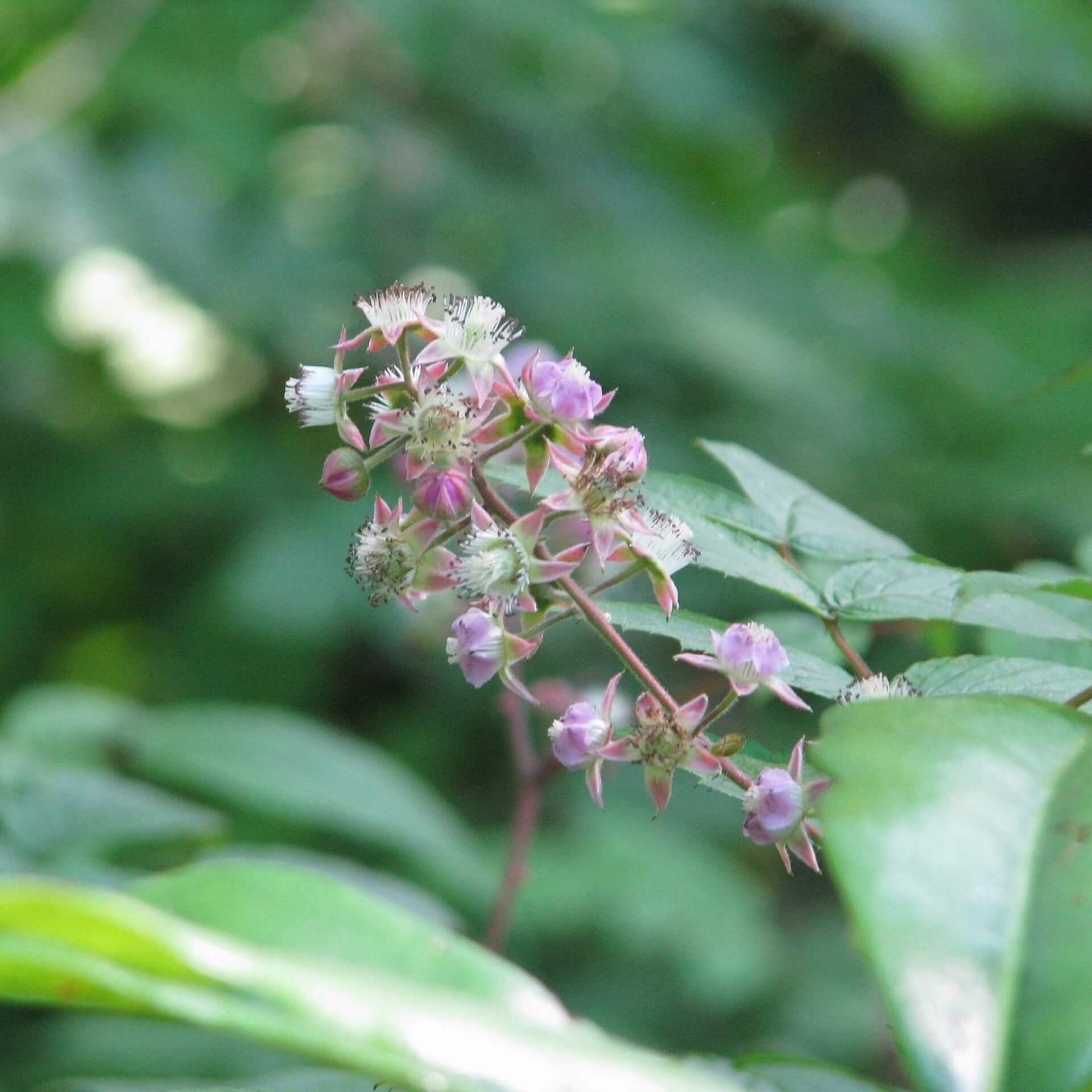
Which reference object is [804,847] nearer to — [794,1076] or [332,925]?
[794,1076]

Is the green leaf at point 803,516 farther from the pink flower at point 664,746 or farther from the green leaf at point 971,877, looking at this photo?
the green leaf at point 971,877

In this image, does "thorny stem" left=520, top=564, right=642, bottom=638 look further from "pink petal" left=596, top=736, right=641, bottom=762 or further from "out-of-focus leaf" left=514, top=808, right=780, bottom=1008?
"out-of-focus leaf" left=514, top=808, right=780, bottom=1008

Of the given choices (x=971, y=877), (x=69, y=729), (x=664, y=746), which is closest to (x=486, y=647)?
(x=664, y=746)

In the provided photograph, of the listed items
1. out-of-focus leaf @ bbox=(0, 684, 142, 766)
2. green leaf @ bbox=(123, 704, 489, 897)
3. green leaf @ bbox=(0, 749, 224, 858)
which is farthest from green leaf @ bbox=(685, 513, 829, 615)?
out-of-focus leaf @ bbox=(0, 684, 142, 766)

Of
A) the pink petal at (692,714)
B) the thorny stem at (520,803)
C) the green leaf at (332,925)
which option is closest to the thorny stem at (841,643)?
the pink petal at (692,714)

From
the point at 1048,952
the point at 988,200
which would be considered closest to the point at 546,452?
the point at 1048,952

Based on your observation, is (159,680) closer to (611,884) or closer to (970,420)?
(611,884)
